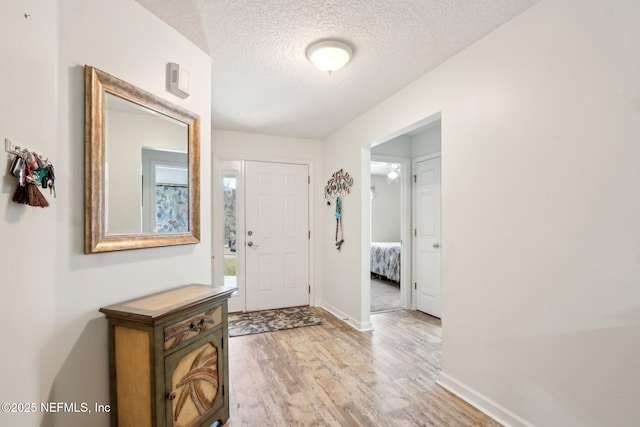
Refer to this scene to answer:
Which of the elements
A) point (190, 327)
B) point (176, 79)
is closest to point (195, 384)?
point (190, 327)

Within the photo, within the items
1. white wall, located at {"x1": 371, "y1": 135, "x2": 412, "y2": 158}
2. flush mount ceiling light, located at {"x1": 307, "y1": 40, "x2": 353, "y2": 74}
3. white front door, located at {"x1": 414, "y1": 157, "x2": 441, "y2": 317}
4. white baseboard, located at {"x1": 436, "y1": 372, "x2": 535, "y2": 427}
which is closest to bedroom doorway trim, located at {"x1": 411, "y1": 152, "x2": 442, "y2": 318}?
white front door, located at {"x1": 414, "y1": 157, "x2": 441, "y2": 317}

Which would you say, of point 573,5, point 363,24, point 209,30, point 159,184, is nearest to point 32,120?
point 159,184

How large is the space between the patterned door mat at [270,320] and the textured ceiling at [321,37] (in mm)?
2476

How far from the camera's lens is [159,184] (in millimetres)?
1761

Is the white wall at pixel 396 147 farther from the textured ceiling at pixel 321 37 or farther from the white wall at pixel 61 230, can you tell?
the white wall at pixel 61 230

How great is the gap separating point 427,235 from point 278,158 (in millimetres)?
2280

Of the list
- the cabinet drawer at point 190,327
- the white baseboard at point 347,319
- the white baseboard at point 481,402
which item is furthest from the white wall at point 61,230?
the white baseboard at point 347,319

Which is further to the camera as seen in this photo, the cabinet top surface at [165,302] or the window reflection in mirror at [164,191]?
the window reflection in mirror at [164,191]

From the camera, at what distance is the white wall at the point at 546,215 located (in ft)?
4.34

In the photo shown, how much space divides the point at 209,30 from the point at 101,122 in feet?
3.05

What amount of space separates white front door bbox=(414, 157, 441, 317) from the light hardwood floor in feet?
1.79

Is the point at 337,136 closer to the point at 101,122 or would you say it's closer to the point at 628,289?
the point at 101,122

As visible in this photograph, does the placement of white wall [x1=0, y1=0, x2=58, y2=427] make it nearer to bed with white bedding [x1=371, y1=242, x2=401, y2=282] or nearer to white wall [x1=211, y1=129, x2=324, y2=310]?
white wall [x1=211, y1=129, x2=324, y2=310]

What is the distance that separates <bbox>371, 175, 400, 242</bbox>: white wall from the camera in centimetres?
760
